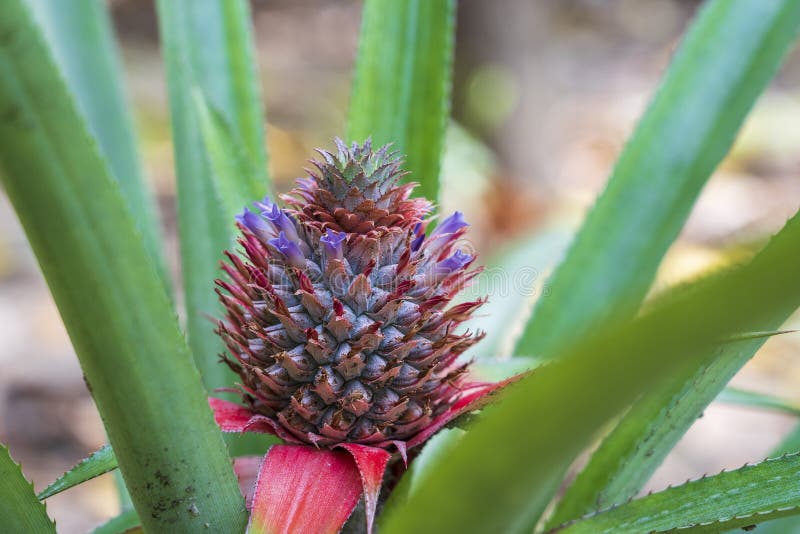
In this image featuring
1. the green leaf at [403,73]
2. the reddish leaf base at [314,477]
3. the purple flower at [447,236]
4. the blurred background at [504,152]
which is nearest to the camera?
the reddish leaf base at [314,477]

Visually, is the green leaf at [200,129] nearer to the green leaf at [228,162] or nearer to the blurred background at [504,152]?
the green leaf at [228,162]

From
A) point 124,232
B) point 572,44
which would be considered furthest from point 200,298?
point 572,44

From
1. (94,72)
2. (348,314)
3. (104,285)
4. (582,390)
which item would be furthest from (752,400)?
(94,72)

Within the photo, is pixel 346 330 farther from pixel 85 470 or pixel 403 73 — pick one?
pixel 403 73

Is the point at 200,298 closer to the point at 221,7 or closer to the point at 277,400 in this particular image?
the point at 277,400

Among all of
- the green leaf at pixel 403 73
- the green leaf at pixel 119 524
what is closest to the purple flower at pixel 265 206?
the green leaf at pixel 403 73

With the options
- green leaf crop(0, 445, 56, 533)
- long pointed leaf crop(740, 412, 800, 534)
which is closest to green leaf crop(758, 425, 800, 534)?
long pointed leaf crop(740, 412, 800, 534)

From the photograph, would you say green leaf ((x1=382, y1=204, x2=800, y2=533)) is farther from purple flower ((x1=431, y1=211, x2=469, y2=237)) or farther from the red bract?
purple flower ((x1=431, y1=211, x2=469, y2=237))
